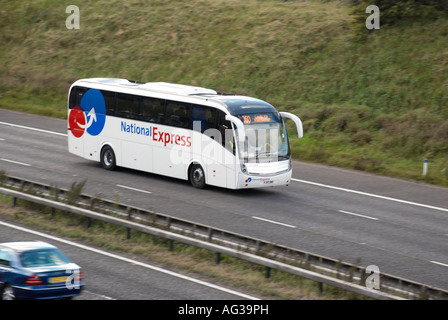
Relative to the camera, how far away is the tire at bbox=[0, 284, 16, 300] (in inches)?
530

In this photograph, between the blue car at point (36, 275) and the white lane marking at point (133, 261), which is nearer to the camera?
the blue car at point (36, 275)

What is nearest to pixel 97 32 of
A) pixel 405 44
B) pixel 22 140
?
pixel 22 140

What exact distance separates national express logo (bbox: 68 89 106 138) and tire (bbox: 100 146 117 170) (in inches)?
30.2

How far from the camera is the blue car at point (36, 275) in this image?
1327cm

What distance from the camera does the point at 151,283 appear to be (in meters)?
15.6

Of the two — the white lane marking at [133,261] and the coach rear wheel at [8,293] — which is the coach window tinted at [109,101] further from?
the coach rear wheel at [8,293]

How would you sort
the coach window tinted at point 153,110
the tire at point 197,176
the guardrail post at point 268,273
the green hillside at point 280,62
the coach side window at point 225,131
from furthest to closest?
the green hillside at point 280,62 < the coach window tinted at point 153,110 < the tire at point 197,176 < the coach side window at point 225,131 < the guardrail post at point 268,273

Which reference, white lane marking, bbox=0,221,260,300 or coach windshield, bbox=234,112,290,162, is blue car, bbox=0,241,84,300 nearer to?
white lane marking, bbox=0,221,260,300

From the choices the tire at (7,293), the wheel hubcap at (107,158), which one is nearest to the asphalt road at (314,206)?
the wheel hubcap at (107,158)

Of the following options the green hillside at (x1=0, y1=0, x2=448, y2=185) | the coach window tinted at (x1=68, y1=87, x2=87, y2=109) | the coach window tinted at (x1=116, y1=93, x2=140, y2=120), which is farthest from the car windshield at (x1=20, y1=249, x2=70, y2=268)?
the green hillside at (x1=0, y1=0, x2=448, y2=185)

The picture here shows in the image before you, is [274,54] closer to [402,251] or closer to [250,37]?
[250,37]

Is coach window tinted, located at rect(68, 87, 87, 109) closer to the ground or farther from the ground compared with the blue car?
farther from the ground

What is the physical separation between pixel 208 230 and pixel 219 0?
32.9m

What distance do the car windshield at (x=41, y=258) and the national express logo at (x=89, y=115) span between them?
47.0ft
